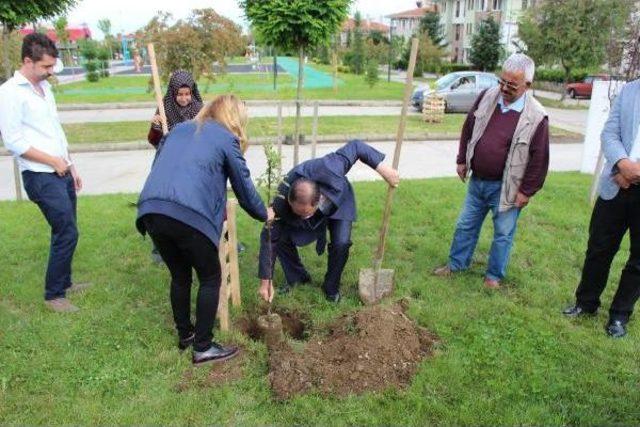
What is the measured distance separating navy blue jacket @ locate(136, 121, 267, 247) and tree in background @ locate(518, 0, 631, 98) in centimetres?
1999

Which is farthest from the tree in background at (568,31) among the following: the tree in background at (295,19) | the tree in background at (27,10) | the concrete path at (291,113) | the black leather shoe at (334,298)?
the black leather shoe at (334,298)

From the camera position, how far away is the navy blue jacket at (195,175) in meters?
2.79

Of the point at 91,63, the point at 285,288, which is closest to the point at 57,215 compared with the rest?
the point at 285,288

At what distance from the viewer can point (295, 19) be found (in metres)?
5.32

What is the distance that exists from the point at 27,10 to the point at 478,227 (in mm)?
5424

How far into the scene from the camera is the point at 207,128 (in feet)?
9.48

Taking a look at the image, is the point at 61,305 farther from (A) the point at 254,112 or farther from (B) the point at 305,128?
(A) the point at 254,112

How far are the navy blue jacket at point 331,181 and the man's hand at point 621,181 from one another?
158 centimetres

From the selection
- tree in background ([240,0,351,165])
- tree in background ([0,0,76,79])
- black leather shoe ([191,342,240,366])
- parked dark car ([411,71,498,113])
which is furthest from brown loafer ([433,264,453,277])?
parked dark car ([411,71,498,113])

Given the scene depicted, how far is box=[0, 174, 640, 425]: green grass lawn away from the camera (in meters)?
2.93

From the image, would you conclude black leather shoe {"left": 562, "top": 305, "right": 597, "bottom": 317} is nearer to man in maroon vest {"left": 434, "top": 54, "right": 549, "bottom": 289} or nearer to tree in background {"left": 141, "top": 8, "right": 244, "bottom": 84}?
man in maroon vest {"left": 434, "top": 54, "right": 549, "bottom": 289}

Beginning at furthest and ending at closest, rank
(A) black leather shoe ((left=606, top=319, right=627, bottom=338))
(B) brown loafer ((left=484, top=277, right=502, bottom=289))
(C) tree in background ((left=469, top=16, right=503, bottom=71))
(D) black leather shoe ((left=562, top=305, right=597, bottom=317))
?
(C) tree in background ((left=469, top=16, right=503, bottom=71))
(B) brown loafer ((left=484, top=277, right=502, bottom=289))
(D) black leather shoe ((left=562, top=305, right=597, bottom=317))
(A) black leather shoe ((left=606, top=319, right=627, bottom=338))

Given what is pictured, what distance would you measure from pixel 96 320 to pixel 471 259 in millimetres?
Answer: 3349

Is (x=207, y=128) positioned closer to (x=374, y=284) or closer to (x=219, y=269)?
(x=219, y=269)
